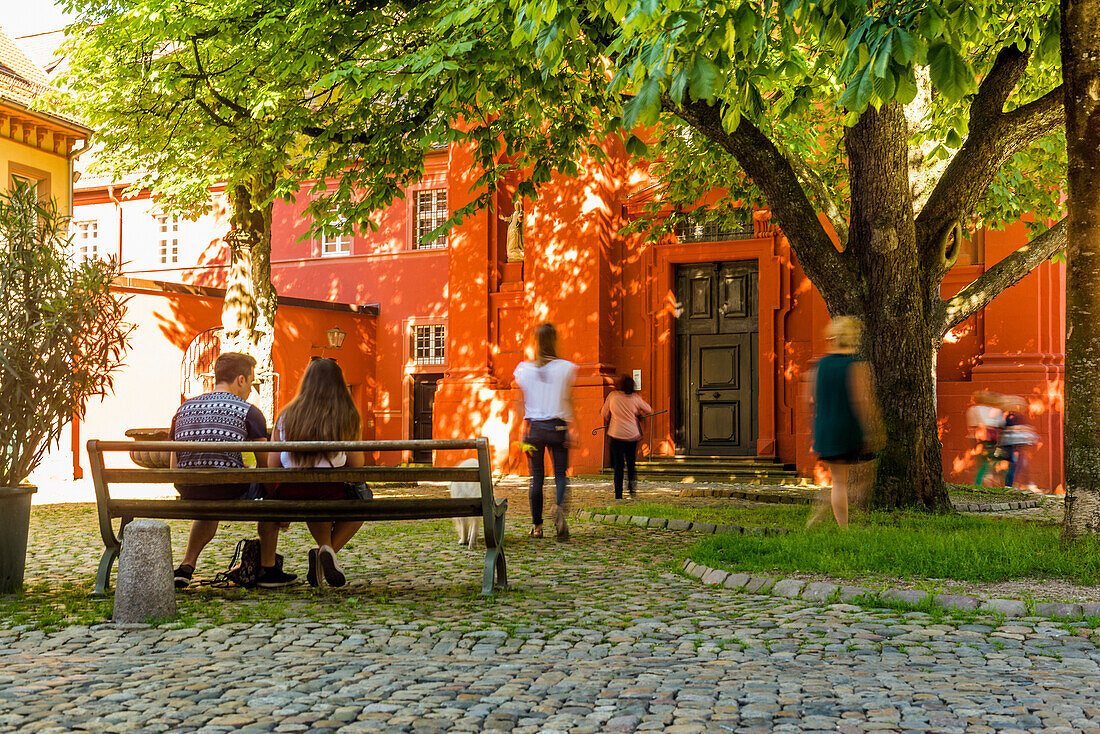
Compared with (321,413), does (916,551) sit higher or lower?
lower

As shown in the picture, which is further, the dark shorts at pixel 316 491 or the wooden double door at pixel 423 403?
the wooden double door at pixel 423 403

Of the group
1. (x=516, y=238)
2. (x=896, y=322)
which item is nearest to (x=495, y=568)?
(x=896, y=322)

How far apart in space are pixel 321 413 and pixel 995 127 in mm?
7135

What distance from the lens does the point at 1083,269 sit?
7.57 meters

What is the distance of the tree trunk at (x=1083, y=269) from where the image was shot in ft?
24.6

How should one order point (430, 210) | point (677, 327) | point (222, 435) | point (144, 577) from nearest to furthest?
point (144, 577)
point (222, 435)
point (677, 327)
point (430, 210)

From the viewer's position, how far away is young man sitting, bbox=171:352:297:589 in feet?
22.3

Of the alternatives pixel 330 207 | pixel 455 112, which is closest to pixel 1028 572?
pixel 455 112

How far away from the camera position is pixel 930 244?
37.0ft

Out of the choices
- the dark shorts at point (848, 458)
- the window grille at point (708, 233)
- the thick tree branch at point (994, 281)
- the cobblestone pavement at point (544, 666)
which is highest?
the window grille at point (708, 233)

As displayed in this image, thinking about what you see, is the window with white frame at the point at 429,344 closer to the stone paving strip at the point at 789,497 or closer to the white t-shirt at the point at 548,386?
the stone paving strip at the point at 789,497

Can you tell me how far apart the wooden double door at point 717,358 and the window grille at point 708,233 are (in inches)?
19.3

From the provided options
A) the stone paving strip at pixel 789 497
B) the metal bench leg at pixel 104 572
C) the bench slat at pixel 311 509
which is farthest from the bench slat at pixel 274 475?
the stone paving strip at pixel 789 497

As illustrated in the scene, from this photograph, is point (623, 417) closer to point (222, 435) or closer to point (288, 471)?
point (222, 435)
